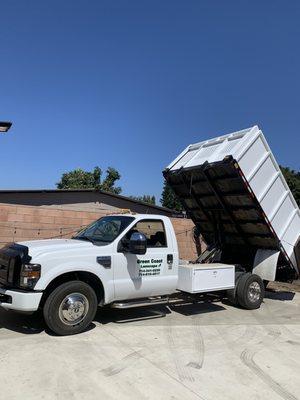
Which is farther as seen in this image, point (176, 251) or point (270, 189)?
point (270, 189)

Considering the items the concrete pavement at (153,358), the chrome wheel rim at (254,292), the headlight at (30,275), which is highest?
the headlight at (30,275)

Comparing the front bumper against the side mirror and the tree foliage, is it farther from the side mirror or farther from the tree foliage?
the tree foliage

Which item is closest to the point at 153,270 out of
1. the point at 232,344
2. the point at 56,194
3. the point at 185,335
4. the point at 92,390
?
the point at 185,335

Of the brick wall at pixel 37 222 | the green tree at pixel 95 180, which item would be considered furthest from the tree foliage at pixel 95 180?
the brick wall at pixel 37 222

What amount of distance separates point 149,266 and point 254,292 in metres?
3.16

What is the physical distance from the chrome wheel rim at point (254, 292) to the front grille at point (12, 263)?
17.1ft

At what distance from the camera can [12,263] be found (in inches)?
279

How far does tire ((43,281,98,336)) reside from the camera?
684cm

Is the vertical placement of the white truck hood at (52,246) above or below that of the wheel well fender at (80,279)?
above

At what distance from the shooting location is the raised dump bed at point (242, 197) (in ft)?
31.2

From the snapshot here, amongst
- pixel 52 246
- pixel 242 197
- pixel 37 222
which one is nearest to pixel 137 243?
pixel 52 246

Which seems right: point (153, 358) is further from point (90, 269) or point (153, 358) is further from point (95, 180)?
point (95, 180)

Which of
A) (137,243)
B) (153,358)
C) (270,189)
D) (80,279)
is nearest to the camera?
(153,358)

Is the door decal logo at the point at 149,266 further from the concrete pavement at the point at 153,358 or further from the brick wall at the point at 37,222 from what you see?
the brick wall at the point at 37,222
